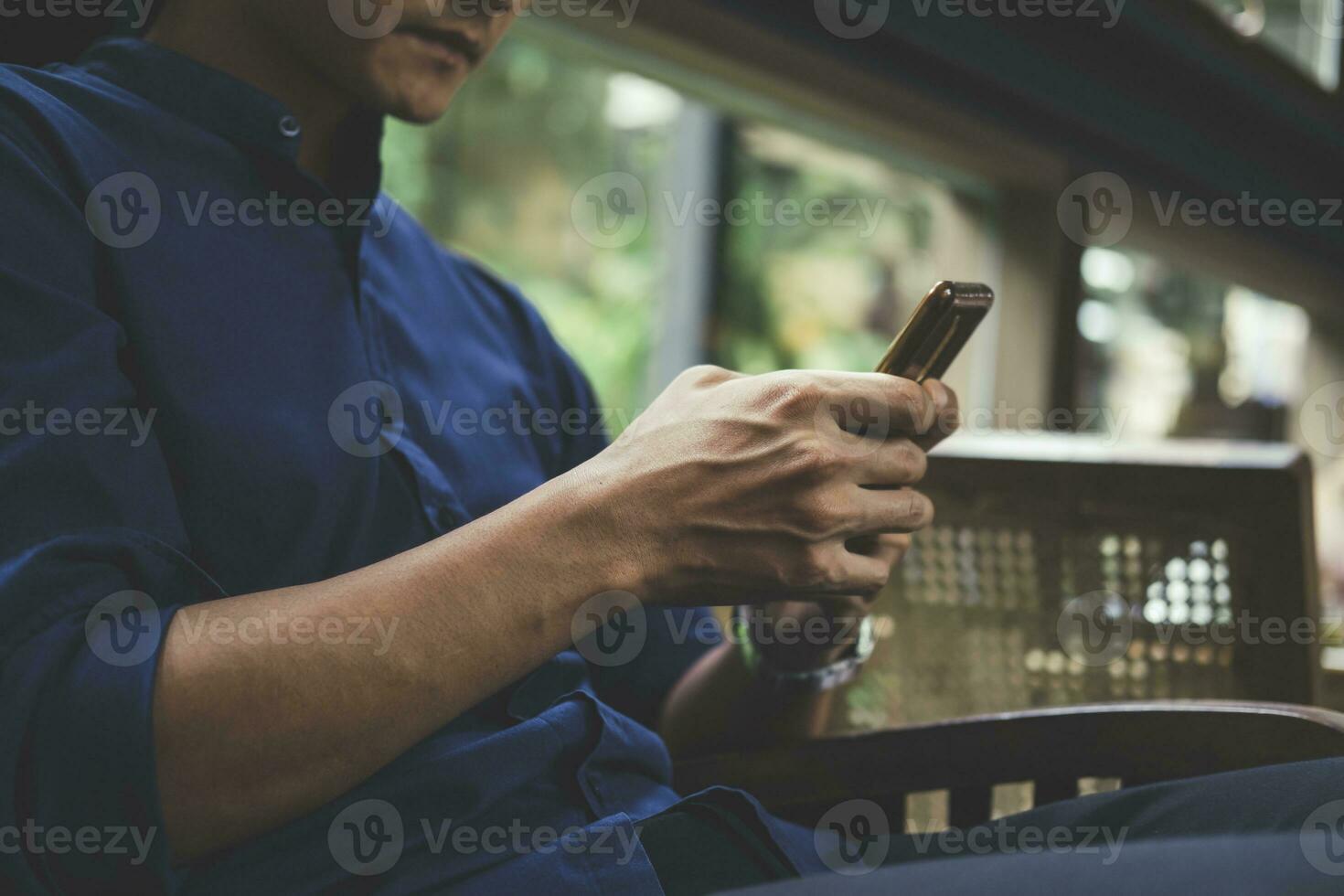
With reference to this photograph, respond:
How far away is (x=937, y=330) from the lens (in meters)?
0.80

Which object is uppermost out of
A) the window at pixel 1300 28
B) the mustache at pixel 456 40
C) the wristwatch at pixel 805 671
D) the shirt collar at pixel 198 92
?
the window at pixel 1300 28

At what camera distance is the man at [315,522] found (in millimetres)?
617

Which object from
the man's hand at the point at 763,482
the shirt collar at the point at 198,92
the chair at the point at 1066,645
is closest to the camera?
the man's hand at the point at 763,482

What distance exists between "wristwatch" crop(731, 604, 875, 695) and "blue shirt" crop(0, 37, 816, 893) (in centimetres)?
15

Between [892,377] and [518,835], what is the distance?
40 cm

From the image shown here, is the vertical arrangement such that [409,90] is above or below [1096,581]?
above

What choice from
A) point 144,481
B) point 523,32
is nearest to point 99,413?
point 144,481

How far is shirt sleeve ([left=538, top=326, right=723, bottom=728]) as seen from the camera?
3.80 feet

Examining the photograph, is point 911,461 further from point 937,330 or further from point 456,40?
point 456,40

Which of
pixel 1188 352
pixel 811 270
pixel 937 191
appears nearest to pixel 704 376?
pixel 937 191

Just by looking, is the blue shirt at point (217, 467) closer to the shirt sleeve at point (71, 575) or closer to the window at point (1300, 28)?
the shirt sleeve at point (71, 575)

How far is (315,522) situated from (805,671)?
47 cm

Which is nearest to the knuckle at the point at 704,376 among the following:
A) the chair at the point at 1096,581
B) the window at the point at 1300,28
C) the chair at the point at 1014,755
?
the chair at the point at 1014,755

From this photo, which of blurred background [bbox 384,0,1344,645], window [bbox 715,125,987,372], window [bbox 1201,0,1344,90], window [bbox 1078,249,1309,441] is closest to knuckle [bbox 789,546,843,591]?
blurred background [bbox 384,0,1344,645]
